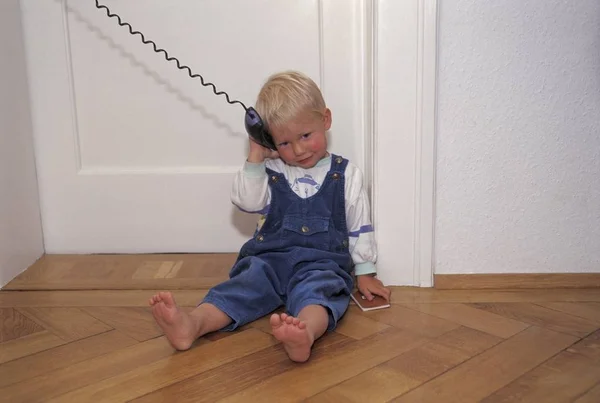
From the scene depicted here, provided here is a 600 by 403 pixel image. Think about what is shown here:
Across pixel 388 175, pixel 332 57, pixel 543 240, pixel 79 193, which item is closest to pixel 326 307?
pixel 388 175

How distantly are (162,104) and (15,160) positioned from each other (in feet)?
1.15

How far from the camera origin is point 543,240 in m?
1.30

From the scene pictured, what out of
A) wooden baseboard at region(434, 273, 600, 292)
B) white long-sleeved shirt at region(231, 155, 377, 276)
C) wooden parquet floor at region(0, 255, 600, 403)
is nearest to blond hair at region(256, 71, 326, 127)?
white long-sleeved shirt at region(231, 155, 377, 276)

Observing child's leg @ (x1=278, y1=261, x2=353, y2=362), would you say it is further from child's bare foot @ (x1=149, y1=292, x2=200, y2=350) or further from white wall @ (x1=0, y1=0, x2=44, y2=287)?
white wall @ (x1=0, y1=0, x2=44, y2=287)

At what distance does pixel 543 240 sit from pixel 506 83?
32 cm

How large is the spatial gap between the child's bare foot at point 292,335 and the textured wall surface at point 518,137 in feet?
1.48

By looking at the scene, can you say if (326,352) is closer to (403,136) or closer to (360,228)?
(360,228)

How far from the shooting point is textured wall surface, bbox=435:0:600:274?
122 centimetres

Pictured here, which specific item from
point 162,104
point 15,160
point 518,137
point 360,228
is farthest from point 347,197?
point 15,160

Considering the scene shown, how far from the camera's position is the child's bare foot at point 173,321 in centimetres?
101

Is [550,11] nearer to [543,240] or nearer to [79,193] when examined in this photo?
[543,240]

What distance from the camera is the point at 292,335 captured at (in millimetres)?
949

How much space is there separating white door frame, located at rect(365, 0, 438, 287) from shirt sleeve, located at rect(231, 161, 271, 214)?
225mm

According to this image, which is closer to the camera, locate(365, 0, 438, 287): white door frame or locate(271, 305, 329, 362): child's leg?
locate(271, 305, 329, 362): child's leg
